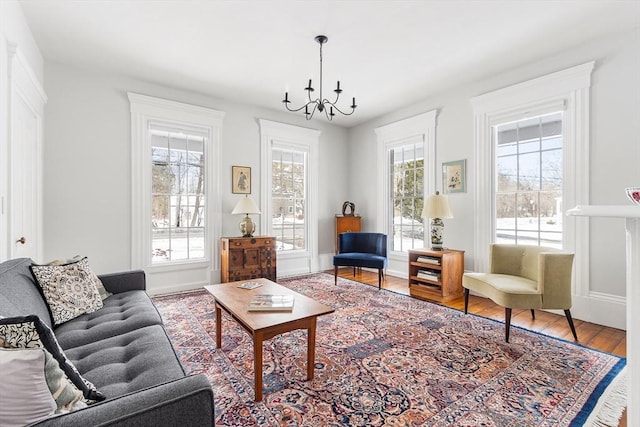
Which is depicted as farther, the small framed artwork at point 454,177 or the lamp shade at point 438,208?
the small framed artwork at point 454,177

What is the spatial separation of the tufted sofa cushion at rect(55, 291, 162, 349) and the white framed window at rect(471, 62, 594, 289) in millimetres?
3780

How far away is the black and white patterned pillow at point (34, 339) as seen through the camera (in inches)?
35.6

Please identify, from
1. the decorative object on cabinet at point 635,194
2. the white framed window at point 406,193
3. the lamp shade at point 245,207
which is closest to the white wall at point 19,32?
the lamp shade at point 245,207

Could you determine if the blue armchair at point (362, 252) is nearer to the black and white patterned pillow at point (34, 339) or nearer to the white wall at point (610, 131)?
the white wall at point (610, 131)

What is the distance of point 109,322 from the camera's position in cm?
190

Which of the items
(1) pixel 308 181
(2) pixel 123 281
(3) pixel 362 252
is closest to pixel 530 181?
(3) pixel 362 252

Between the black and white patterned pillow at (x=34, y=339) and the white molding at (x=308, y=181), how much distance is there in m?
3.88

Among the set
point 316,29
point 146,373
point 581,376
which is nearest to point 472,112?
point 316,29

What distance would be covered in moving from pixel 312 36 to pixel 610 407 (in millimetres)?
3549

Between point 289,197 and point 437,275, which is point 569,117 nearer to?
point 437,275

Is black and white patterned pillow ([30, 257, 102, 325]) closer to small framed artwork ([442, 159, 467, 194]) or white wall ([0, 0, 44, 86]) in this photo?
white wall ([0, 0, 44, 86])

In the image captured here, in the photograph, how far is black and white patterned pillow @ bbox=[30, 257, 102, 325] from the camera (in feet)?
6.30

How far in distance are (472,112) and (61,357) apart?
4548mm

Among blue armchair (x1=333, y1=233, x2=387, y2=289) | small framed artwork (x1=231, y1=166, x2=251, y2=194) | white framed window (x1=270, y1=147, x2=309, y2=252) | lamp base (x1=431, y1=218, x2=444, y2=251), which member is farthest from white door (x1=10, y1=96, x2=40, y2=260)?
lamp base (x1=431, y1=218, x2=444, y2=251)
